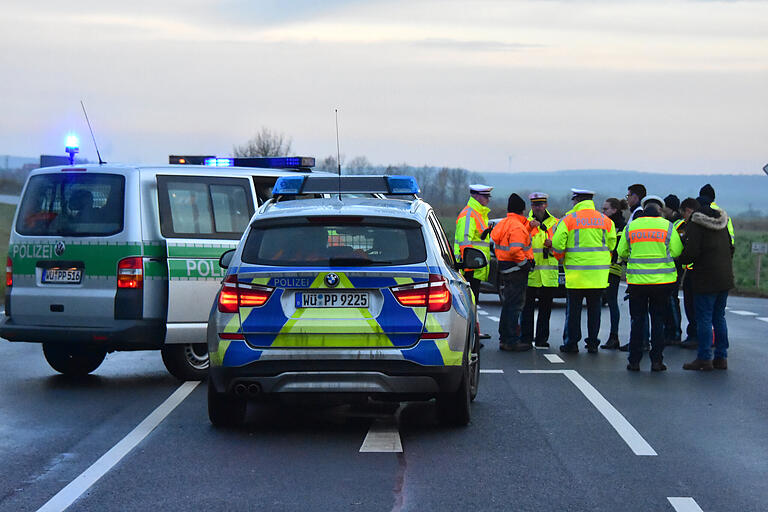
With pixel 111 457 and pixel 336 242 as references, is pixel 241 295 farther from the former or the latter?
pixel 111 457

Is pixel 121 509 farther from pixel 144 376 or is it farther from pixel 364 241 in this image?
pixel 144 376

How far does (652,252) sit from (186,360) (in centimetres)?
481

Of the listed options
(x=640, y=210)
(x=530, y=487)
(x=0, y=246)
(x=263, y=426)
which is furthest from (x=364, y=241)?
(x=0, y=246)

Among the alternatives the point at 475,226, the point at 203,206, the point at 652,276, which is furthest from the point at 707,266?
the point at 203,206

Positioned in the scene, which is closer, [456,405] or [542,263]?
[456,405]

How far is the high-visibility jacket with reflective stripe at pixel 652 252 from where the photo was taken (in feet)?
41.9

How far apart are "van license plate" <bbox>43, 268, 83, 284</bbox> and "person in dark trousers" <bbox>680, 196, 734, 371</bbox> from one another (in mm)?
5990

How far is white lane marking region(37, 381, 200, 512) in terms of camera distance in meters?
6.63

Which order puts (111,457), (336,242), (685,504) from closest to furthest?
1. (685,504)
2. (111,457)
3. (336,242)

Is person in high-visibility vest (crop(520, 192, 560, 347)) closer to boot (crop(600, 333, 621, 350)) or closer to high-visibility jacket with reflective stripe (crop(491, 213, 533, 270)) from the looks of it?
high-visibility jacket with reflective stripe (crop(491, 213, 533, 270))

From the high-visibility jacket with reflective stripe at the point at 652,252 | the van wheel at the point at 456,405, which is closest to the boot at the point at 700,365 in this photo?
the high-visibility jacket with reflective stripe at the point at 652,252

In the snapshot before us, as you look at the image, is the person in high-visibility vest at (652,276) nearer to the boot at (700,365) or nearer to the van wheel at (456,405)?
the boot at (700,365)

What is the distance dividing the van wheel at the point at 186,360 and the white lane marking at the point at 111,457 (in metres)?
0.56

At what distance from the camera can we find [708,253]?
41.7 ft
